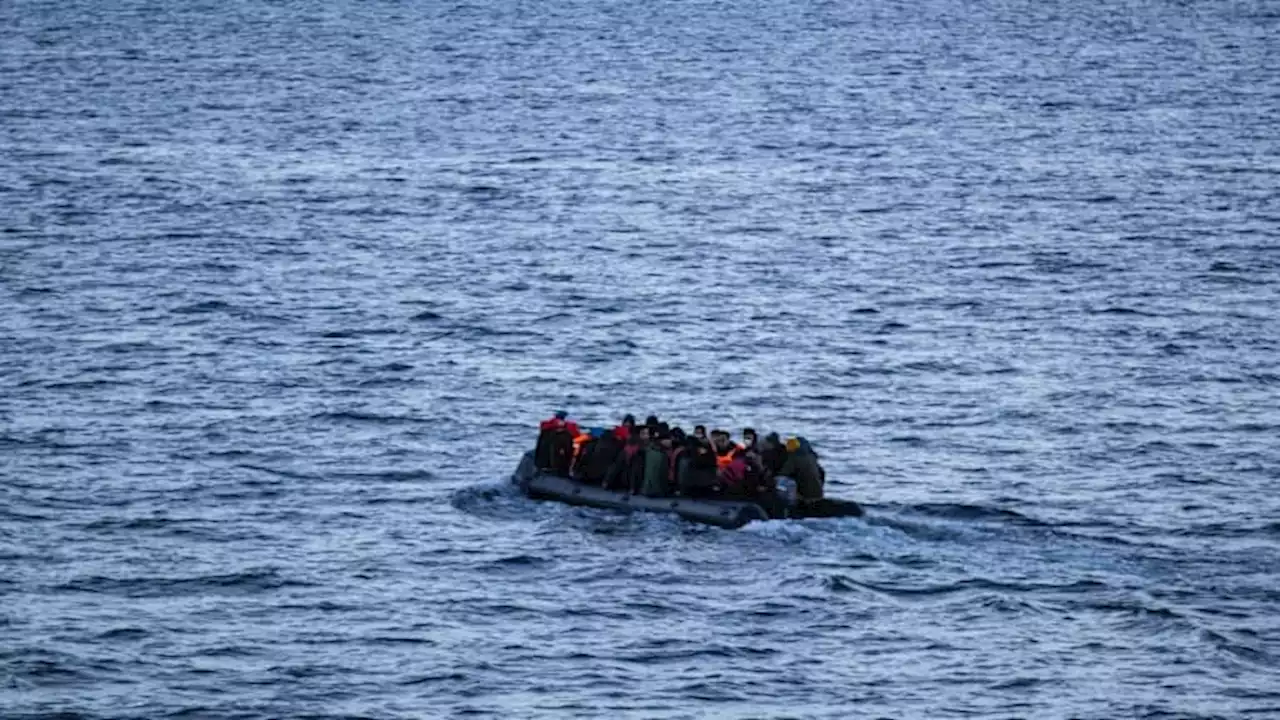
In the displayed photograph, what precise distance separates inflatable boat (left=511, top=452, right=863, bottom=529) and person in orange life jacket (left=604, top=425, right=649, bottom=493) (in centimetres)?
20

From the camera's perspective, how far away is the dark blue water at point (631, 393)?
4069 cm

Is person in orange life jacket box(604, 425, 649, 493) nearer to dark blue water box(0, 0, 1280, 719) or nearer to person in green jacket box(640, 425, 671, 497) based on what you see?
person in green jacket box(640, 425, 671, 497)

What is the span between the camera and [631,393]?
193 ft

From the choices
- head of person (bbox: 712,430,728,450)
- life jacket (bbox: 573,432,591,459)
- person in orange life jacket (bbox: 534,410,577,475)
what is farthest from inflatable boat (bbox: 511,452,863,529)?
head of person (bbox: 712,430,728,450)

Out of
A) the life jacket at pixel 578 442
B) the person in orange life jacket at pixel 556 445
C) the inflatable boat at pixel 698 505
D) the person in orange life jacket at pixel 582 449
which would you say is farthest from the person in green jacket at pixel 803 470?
the person in orange life jacket at pixel 556 445

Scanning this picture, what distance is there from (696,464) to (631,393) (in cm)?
1265

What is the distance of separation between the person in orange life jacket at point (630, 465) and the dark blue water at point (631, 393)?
734mm

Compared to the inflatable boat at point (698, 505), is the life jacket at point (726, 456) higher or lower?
higher

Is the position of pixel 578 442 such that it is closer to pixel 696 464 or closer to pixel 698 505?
pixel 696 464

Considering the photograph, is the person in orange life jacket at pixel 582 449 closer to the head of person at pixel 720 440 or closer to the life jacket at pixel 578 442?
the life jacket at pixel 578 442

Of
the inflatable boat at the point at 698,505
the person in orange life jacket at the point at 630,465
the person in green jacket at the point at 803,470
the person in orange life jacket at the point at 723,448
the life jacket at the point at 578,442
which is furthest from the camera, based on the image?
the life jacket at the point at 578,442

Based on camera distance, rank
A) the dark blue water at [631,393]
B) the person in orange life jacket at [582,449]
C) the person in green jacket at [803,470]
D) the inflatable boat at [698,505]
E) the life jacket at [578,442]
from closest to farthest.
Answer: the dark blue water at [631,393] < the inflatable boat at [698,505] < the person in green jacket at [803,470] < the person in orange life jacket at [582,449] < the life jacket at [578,442]

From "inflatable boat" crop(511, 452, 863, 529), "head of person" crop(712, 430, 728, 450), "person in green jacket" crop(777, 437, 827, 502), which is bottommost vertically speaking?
"inflatable boat" crop(511, 452, 863, 529)

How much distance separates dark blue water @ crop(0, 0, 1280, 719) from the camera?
4069 cm
